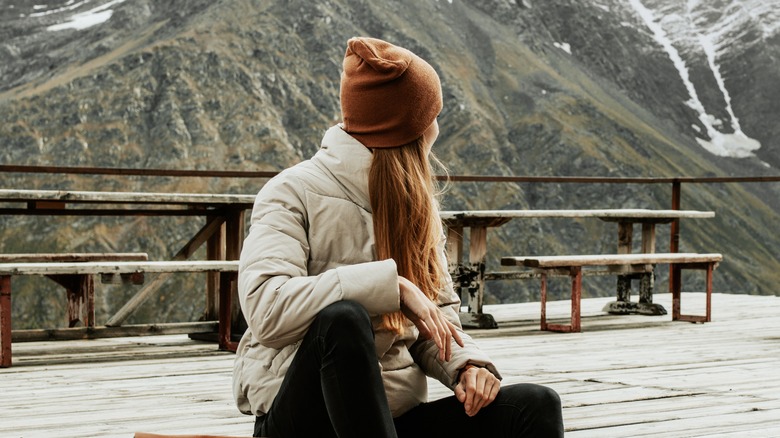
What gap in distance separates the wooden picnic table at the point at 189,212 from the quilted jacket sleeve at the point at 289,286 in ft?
9.60

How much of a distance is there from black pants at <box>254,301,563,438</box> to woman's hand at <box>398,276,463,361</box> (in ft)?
0.33

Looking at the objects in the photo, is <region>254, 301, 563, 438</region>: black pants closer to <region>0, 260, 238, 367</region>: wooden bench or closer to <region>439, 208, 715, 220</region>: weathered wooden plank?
<region>0, 260, 238, 367</region>: wooden bench

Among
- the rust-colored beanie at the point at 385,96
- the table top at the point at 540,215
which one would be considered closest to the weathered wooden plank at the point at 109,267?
the table top at the point at 540,215

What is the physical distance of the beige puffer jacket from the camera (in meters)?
1.79

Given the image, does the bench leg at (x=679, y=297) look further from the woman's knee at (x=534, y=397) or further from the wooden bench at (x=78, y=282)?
the woman's knee at (x=534, y=397)

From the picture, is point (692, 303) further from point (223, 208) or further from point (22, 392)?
point (22, 392)

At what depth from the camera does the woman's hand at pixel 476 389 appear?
1.96m

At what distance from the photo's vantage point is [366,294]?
5.90 ft

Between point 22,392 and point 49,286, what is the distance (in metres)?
65.7

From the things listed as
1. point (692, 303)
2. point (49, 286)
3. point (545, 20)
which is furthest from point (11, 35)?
point (692, 303)

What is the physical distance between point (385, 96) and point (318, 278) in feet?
1.25

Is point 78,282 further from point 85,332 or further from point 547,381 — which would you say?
point 547,381

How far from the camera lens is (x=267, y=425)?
196 centimetres

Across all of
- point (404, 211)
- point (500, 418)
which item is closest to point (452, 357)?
point (500, 418)
